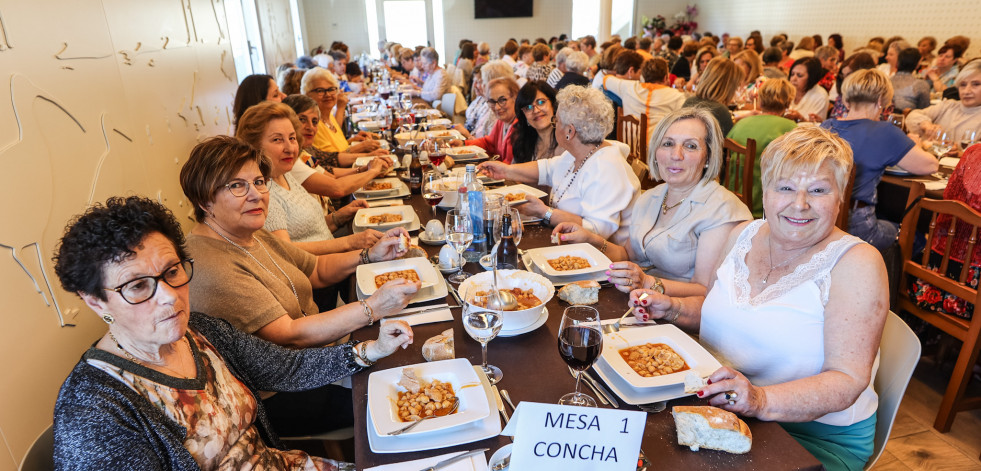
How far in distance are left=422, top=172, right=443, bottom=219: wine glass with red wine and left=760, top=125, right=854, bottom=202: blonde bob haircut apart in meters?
1.49

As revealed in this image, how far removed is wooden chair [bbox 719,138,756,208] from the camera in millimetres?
3420

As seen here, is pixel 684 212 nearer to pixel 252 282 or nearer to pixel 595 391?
pixel 595 391

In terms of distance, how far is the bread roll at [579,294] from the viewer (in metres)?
1.72

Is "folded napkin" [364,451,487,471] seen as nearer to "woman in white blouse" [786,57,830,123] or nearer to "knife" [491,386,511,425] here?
"knife" [491,386,511,425]

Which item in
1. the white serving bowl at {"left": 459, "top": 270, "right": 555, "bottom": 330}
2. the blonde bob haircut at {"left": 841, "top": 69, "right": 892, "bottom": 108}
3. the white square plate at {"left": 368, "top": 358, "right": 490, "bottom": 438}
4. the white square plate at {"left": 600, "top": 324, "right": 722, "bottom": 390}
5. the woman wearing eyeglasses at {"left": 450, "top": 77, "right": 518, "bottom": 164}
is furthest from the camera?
the woman wearing eyeglasses at {"left": 450, "top": 77, "right": 518, "bottom": 164}

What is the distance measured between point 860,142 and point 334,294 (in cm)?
311

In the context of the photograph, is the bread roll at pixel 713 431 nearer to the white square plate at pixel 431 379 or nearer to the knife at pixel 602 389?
the knife at pixel 602 389

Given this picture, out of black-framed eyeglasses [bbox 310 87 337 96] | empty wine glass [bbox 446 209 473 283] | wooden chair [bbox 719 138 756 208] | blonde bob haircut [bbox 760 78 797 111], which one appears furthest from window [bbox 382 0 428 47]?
empty wine glass [bbox 446 209 473 283]

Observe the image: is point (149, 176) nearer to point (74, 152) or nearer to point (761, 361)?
point (74, 152)

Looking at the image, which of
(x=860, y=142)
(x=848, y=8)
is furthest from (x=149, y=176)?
(x=848, y=8)

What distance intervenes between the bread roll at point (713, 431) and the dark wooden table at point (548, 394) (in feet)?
0.06

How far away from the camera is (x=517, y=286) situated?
1.71 m

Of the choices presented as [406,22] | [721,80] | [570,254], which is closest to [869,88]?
[721,80]

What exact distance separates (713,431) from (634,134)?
14.6 feet
